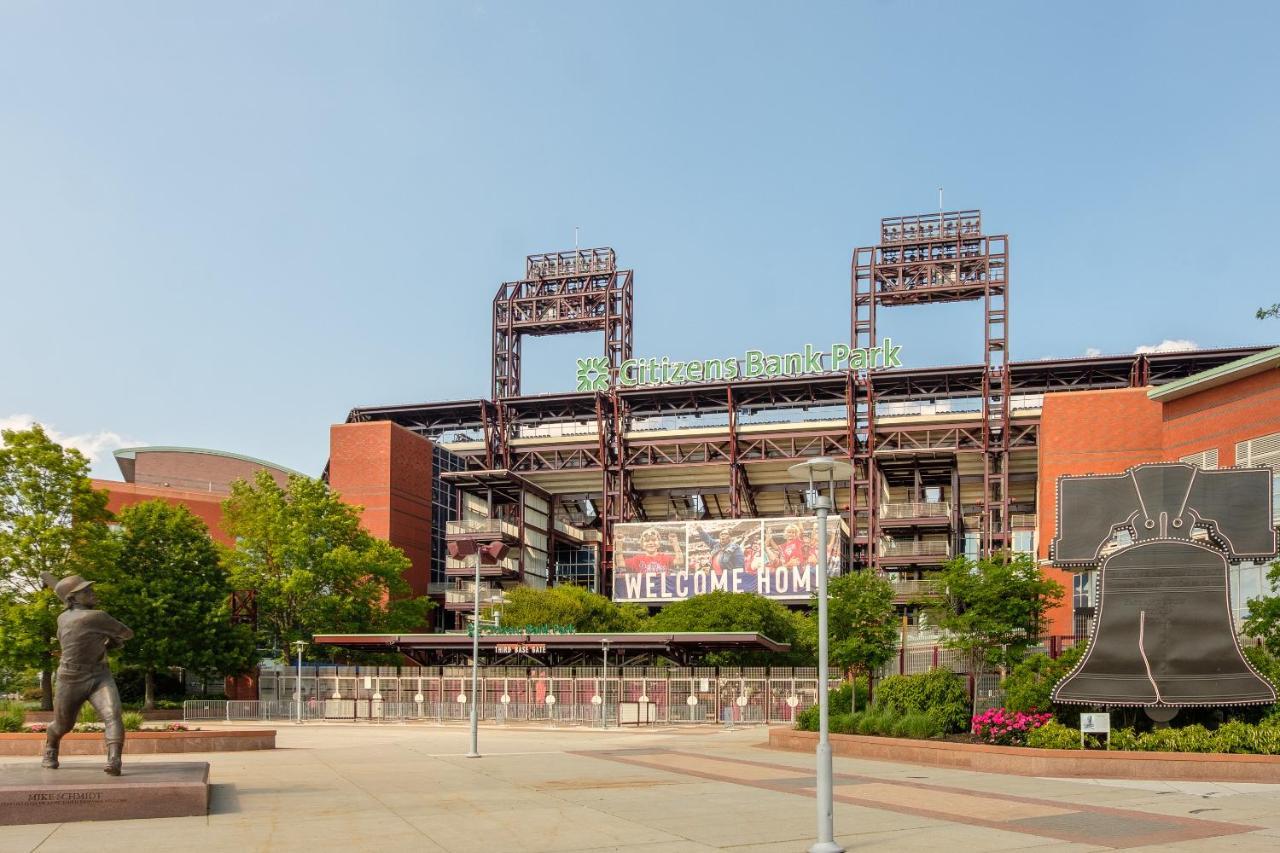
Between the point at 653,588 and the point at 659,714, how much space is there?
3725cm

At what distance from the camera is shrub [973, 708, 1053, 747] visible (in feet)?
89.4

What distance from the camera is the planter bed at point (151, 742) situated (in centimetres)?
3083

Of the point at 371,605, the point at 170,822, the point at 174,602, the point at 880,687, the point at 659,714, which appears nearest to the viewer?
the point at 170,822

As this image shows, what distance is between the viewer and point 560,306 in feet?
335

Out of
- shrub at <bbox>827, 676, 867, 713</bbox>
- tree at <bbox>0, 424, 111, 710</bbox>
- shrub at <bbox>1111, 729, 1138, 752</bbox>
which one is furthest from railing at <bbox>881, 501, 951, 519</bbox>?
shrub at <bbox>1111, 729, 1138, 752</bbox>

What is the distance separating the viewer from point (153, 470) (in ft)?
354

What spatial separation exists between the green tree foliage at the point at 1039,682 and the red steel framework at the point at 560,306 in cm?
7097

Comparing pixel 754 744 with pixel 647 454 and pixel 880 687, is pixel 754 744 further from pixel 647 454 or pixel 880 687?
pixel 647 454

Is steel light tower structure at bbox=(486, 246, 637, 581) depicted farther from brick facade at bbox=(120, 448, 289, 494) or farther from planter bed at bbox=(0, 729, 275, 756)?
planter bed at bbox=(0, 729, 275, 756)

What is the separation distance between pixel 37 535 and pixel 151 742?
70.1 feet

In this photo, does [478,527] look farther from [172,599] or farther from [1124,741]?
[1124,741]

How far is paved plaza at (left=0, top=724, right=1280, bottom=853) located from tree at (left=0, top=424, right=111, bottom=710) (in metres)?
22.1

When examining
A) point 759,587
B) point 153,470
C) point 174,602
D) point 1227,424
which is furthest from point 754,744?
point 153,470

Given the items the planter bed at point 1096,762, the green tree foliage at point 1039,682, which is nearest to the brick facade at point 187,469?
the green tree foliage at point 1039,682
